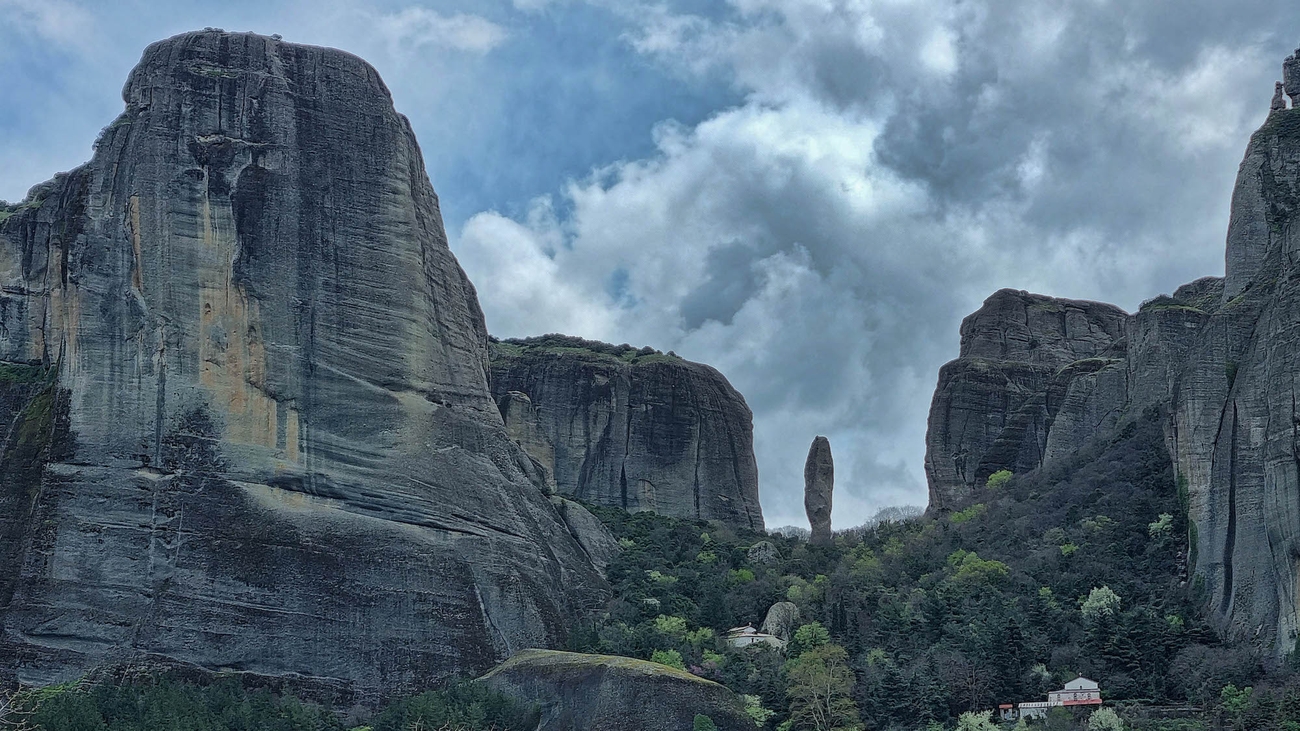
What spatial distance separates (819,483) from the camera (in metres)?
128

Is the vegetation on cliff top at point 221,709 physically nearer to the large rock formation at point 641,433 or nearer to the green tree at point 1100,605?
the green tree at point 1100,605

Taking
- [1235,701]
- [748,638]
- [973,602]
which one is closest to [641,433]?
[748,638]

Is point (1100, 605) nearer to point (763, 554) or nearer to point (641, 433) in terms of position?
point (763, 554)

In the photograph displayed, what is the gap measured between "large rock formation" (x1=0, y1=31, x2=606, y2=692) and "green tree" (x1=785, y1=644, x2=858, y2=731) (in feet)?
34.0

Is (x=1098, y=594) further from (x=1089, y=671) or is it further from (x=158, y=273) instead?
(x=158, y=273)

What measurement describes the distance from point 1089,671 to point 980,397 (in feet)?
157

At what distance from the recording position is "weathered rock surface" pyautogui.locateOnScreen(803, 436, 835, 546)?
128 meters

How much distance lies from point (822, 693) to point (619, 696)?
9304 mm

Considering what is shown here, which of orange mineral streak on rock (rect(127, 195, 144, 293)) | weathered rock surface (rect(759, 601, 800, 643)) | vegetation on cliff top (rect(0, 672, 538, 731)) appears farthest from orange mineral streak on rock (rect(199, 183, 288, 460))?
weathered rock surface (rect(759, 601, 800, 643))

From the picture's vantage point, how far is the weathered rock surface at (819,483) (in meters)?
128

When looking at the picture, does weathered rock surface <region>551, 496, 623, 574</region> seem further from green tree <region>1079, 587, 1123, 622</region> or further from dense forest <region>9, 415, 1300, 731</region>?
green tree <region>1079, 587, 1123, 622</region>

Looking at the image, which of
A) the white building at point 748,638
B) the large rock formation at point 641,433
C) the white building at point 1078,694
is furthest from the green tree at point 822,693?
the large rock formation at point 641,433

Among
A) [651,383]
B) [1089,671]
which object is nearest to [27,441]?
[1089,671]

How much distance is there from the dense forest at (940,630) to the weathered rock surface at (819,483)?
17143 millimetres
